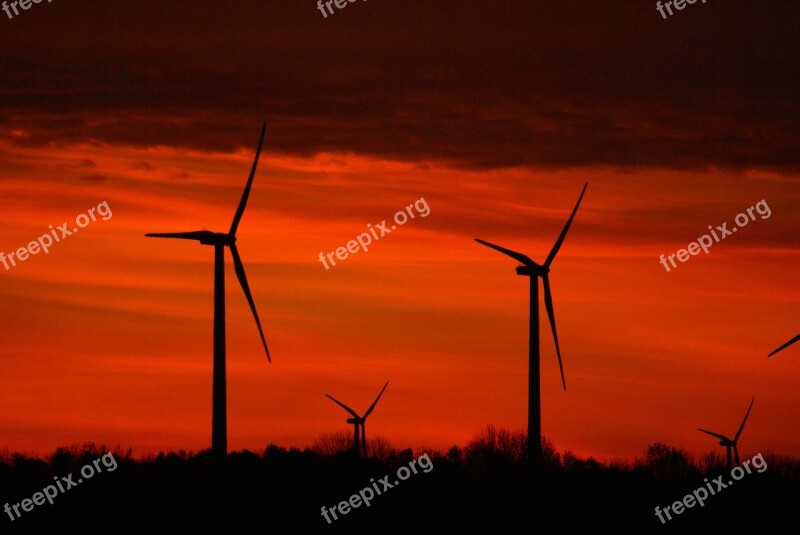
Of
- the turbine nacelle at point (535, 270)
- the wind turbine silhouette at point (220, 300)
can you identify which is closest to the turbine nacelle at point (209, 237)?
the wind turbine silhouette at point (220, 300)

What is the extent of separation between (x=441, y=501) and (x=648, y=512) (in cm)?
1194

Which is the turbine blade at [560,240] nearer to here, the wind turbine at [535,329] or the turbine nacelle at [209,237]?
the wind turbine at [535,329]

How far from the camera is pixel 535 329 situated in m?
74.1

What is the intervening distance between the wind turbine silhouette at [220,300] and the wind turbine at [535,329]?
11973mm

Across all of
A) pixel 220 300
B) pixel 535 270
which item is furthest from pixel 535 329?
pixel 220 300

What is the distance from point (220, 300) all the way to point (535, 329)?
16.1m

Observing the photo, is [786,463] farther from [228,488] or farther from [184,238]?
[184,238]

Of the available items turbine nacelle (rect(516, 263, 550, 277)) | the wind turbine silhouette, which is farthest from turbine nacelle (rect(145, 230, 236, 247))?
turbine nacelle (rect(516, 263, 550, 277))

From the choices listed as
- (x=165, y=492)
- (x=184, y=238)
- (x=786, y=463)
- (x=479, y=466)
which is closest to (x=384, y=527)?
(x=165, y=492)

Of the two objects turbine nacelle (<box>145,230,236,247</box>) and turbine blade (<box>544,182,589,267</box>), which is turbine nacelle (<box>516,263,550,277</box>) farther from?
turbine nacelle (<box>145,230,236,247</box>)

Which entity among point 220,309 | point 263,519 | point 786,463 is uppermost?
point 220,309

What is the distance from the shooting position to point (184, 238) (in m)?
71.1

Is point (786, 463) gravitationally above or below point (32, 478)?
below

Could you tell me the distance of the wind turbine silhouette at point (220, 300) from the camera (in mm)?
67500
